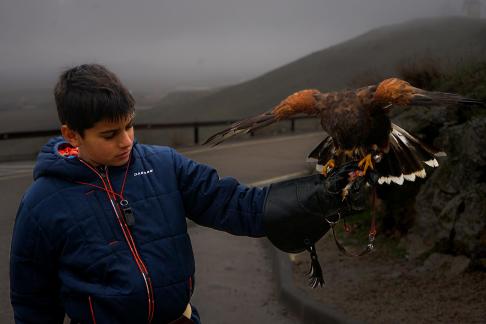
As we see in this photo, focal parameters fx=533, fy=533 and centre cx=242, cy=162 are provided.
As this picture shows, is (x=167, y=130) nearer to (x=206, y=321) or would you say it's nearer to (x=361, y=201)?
(x=206, y=321)

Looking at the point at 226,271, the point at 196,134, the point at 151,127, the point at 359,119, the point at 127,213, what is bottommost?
the point at 196,134

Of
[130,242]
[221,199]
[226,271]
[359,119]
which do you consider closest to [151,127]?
[226,271]

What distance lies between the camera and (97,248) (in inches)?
80.4

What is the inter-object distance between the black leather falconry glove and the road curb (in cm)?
235

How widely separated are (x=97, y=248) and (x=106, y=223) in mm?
103

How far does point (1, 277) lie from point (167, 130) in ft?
41.0

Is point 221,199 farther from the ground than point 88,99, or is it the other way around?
point 88,99

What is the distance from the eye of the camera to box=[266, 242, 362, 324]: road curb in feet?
14.9

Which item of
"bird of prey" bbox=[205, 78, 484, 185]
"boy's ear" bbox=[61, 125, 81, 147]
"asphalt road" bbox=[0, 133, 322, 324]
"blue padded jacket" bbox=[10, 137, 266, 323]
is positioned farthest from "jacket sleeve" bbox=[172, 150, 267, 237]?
"asphalt road" bbox=[0, 133, 322, 324]

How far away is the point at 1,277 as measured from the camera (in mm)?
5605

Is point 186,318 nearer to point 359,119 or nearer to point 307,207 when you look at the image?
point 307,207

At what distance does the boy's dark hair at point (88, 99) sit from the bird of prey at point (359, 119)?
1353mm

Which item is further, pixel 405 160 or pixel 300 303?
pixel 300 303

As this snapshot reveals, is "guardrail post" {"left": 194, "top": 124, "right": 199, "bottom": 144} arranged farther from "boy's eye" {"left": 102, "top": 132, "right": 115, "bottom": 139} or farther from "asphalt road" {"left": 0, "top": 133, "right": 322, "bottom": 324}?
"boy's eye" {"left": 102, "top": 132, "right": 115, "bottom": 139}
